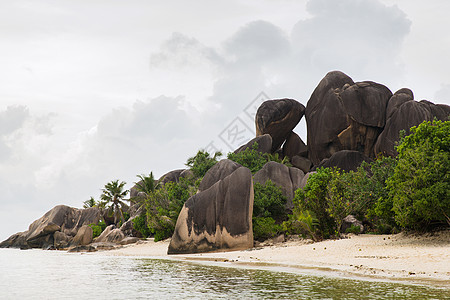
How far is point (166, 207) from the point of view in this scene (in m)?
39.2

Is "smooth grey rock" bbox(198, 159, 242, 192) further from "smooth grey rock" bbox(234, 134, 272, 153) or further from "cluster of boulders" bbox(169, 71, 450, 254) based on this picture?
"smooth grey rock" bbox(234, 134, 272, 153)

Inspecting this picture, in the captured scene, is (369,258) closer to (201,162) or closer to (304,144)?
(201,162)

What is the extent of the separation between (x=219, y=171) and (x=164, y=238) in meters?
12.8

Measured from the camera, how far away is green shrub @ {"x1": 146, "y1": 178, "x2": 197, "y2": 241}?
118 ft

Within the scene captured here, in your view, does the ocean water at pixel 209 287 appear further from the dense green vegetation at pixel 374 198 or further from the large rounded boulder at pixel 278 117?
the large rounded boulder at pixel 278 117

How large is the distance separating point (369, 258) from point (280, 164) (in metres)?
21.3

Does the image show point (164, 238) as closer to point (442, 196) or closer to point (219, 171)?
point (219, 171)

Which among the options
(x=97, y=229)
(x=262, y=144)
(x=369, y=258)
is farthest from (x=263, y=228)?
(x=97, y=229)

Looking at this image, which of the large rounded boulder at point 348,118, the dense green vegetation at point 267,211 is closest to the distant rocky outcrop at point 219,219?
the dense green vegetation at point 267,211

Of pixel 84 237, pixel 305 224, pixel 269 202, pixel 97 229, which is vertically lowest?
pixel 305 224

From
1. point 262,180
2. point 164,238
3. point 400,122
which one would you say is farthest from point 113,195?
point 400,122

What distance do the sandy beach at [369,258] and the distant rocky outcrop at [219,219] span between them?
159cm

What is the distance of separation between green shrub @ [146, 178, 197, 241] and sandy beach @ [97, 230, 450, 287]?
12.5m

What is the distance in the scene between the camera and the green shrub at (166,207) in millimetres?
36031
